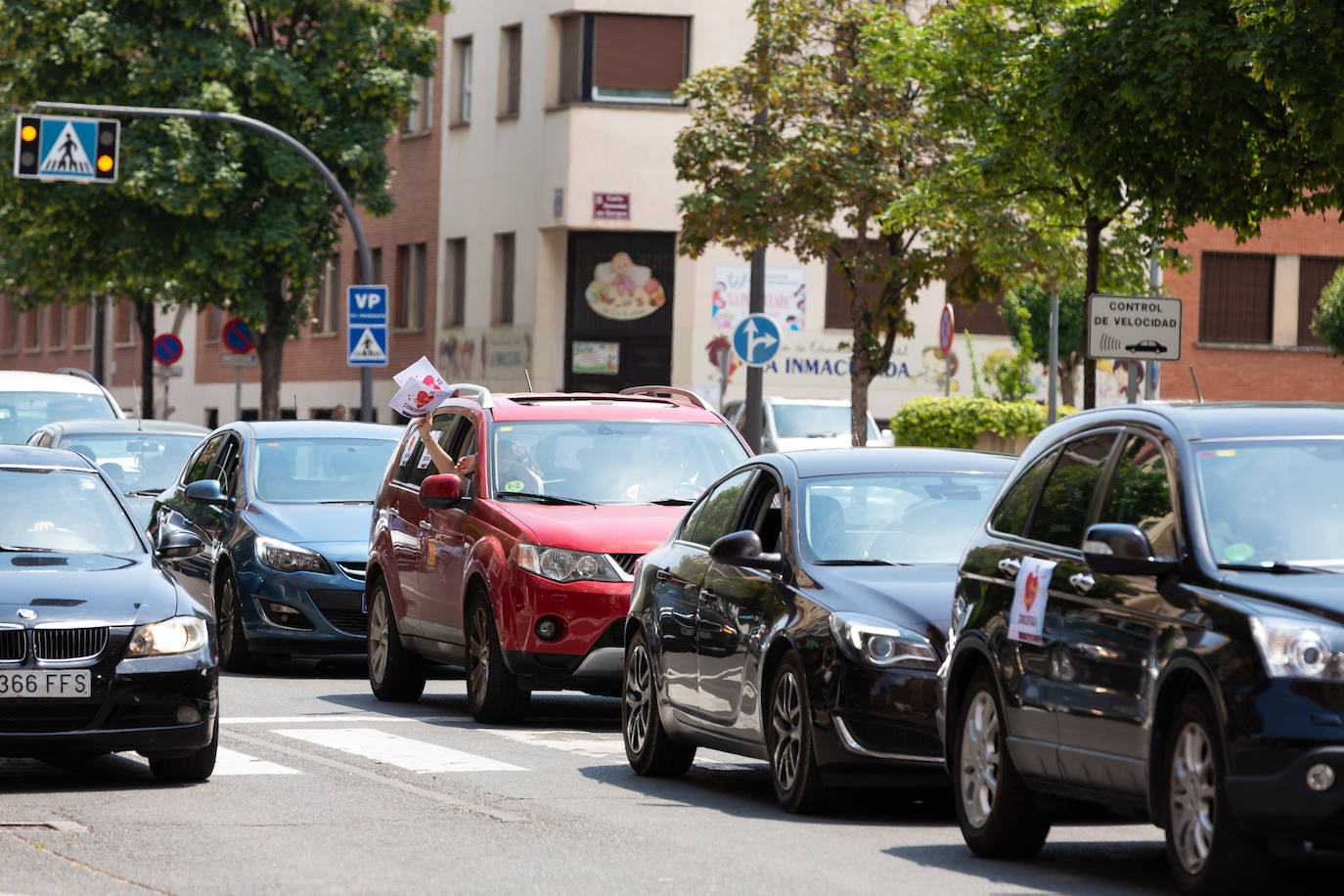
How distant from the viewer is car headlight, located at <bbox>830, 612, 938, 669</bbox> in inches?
392

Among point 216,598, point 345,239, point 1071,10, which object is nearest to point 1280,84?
point 1071,10

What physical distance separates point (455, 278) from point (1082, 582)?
45430 millimetres

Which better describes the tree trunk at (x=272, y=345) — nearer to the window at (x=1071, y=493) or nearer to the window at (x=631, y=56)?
the window at (x=631, y=56)

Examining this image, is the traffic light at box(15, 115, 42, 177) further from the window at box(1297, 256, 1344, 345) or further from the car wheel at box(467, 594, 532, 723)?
the window at box(1297, 256, 1344, 345)

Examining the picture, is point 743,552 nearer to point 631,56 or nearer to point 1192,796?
point 1192,796

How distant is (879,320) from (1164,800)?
28202 millimetres

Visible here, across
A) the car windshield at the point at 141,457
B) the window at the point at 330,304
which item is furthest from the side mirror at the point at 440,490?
the window at the point at 330,304

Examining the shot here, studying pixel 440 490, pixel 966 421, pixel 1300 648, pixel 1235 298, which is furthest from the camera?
pixel 1235 298

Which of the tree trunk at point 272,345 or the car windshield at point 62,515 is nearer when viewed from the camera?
the car windshield at point 62,515

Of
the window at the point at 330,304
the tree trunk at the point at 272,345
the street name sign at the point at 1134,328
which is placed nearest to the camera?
the street name sign at the point at 1134,328

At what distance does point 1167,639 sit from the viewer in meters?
7.68

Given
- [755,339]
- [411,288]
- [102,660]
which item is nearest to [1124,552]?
[102,660]

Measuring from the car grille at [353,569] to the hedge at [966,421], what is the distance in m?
20.1

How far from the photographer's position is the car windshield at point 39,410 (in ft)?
86.7
